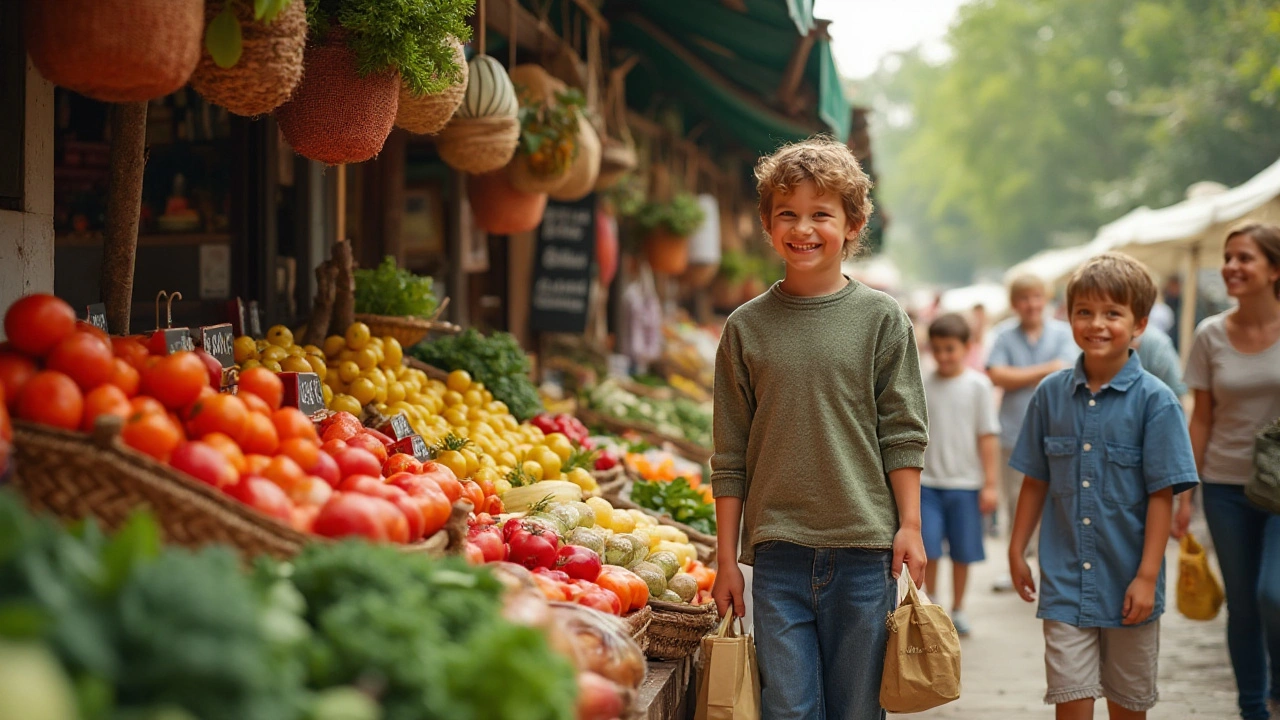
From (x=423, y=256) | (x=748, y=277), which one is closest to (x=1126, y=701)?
(x=423, y=256)

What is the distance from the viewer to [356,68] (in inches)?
128

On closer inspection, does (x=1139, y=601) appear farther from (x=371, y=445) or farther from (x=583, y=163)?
(x=583, y=163)

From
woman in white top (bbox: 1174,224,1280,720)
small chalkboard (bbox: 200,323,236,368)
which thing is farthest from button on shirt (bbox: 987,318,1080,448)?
small chalkboard (bbox: 200,323,236,368)

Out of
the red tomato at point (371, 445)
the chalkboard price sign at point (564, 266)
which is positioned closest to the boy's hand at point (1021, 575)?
the red tomato at point (371, 445)

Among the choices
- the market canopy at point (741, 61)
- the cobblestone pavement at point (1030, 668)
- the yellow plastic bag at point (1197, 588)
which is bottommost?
the cobblestone pavement at point (1030, 668)

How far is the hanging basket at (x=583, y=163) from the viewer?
20.0 ft

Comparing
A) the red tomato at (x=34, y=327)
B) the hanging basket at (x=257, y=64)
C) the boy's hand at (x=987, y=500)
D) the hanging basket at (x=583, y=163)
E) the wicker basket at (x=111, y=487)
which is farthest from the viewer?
the boy's hand at (x=987, y=500)

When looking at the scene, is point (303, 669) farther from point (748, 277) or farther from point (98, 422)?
point (748, 277)

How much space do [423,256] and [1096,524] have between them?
196 inches

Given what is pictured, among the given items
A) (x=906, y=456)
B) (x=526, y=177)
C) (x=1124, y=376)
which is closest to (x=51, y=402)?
(x=906, y=456)

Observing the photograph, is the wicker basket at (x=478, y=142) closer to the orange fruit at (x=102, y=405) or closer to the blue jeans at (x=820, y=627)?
the blue jeans at (x=820, y=627)

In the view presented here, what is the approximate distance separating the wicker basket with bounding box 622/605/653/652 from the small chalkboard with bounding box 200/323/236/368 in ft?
4.82

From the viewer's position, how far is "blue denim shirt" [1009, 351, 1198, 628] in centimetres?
374

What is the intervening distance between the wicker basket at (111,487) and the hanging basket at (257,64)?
962 mm
